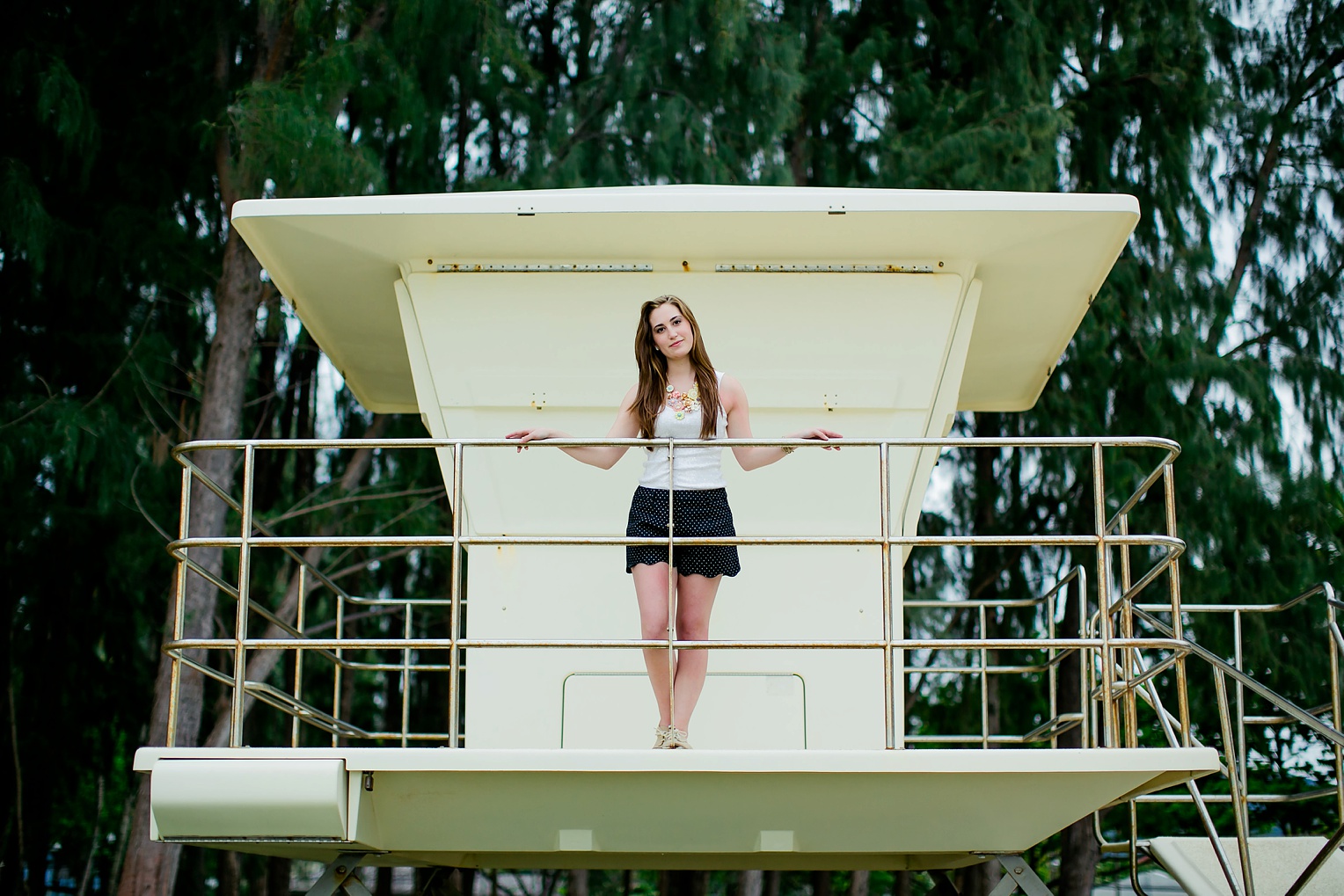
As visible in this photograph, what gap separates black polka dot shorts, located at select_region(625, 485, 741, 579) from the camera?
5031 millimetres

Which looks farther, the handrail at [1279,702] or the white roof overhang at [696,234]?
the white roof overhang at [696,234]

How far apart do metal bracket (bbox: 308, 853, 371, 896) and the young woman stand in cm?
122

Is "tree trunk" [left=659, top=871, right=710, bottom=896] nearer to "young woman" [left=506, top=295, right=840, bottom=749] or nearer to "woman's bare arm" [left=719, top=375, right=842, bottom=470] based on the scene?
"young woman" [left=506, top=295, right=840, bottom=749]

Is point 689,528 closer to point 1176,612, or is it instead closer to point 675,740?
point 675,740

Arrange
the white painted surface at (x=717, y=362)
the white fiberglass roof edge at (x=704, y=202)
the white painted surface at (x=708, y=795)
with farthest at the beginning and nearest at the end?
the white painted surface at (x=717, y=362) < the white fiberglass roof edge at (x=704, y=202) < the white painted surface at (x=708, y=795)

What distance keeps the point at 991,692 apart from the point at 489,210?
12.3 metres

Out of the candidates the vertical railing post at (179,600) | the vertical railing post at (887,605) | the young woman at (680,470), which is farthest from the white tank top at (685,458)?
the vertical railing post at (179,600)

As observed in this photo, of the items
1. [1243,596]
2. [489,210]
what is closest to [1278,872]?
[489,210]

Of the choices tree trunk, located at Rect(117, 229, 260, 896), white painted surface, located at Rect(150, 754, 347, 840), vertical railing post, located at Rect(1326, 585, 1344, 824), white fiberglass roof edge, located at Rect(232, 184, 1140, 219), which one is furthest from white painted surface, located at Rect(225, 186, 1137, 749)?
tree trunk, located at Rect(117, 229, 260, 896)

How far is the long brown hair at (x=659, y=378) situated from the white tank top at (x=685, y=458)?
0.10 feet

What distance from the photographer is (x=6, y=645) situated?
13.8 meters

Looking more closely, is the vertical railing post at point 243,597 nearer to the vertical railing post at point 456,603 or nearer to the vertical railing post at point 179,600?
the vertical railing post at point 179,600

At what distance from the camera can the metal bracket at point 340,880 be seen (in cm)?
Result: 503

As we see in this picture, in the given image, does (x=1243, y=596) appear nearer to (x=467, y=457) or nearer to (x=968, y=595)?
(x=968, y=595)
